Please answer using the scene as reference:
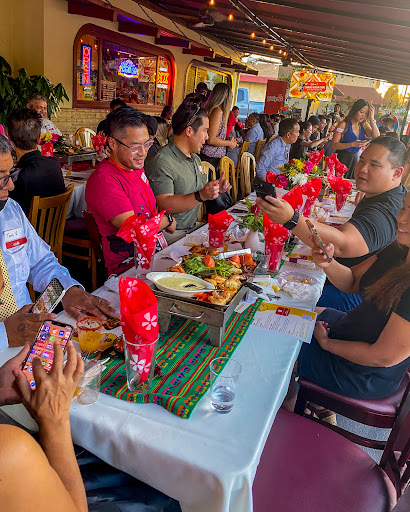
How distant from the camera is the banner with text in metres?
13.1

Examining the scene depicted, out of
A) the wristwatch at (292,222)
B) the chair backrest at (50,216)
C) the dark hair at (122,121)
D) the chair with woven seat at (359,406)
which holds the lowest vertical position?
the chair with woven seat at (359,406)

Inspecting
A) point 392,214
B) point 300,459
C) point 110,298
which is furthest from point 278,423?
point 392,214

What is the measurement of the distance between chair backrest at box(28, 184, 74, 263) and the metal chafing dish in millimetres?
1764

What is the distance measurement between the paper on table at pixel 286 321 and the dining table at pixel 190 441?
12.9 inches

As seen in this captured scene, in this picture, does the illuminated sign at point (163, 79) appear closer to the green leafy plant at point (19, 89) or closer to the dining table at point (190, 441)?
the green leafy plant at point (19, 89)

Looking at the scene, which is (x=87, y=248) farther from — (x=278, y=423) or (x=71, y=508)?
(x=71, y=508)

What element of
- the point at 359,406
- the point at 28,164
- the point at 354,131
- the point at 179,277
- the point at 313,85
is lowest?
the point at 359,406

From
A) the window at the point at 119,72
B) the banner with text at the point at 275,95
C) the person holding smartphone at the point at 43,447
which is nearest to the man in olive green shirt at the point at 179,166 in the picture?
the person holding smartphone at the point at 43,447

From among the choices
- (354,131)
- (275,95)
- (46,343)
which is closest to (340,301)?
(46,343)

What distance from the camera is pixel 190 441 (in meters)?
1.05

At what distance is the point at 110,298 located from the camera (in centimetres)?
177

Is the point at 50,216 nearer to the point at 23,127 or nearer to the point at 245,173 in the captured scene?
the point at 23,127

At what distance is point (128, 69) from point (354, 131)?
19.2 ft

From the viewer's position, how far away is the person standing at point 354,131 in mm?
6203
